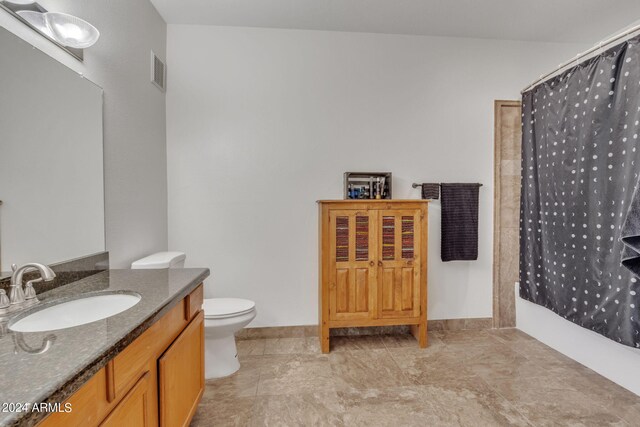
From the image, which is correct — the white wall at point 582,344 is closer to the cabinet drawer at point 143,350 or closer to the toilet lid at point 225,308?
the toilet lid at point 225,308

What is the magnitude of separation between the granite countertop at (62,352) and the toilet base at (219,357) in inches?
39.0

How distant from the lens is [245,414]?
177 cm

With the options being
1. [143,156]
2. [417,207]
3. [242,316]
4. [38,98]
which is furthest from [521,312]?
[38,98]

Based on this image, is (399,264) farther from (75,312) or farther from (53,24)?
(53,24)

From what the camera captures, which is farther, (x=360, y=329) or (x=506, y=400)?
(x=360, y=329)

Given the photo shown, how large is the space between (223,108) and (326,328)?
2.06 metres

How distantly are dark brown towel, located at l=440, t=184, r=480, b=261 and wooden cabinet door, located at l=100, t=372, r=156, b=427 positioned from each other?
2481mm

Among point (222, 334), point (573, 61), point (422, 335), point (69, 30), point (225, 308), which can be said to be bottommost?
point (422, 335)

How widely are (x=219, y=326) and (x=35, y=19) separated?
182 centimetres

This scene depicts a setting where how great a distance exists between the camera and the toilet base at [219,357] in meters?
2.13

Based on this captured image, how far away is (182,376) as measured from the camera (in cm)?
142

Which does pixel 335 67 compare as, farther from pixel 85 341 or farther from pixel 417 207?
pixel 85 341

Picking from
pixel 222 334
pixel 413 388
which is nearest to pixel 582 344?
pixel 413 388

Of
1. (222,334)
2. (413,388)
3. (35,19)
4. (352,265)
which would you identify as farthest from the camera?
(352,265)
